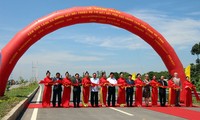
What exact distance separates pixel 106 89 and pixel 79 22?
4.44 m

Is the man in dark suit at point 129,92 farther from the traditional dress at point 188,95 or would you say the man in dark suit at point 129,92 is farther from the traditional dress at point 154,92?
the traditional dress at point 188,95

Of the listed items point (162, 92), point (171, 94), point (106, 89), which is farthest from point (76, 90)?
point (171, 94)

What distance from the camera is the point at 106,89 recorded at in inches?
663

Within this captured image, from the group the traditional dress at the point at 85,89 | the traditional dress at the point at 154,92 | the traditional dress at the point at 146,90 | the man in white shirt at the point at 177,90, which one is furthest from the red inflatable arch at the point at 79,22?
the traditional dress at the point at 85,89

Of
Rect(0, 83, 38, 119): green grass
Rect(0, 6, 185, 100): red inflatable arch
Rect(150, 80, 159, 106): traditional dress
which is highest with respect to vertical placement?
Rect(0, 6, 185, 100): red inflatable arch

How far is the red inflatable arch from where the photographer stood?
17.5 m

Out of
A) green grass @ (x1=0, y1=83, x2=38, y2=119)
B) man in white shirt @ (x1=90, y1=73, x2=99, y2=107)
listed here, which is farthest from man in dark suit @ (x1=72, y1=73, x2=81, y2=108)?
green grass @ (x1=0, y1=83, x2=38, y2=119)

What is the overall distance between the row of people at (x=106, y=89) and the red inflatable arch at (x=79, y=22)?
6.89 ft

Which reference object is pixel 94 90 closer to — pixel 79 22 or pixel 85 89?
pixel 85 89

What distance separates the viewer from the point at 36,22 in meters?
18.0

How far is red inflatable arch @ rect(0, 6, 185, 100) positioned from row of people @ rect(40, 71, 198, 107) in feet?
6.89

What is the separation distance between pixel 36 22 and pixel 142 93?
653 centimetres

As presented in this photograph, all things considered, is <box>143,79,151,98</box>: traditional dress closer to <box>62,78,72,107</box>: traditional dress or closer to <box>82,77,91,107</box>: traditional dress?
<box>82,77,91,107</box>: traditional dress

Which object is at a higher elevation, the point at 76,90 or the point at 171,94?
the point at 76,90
